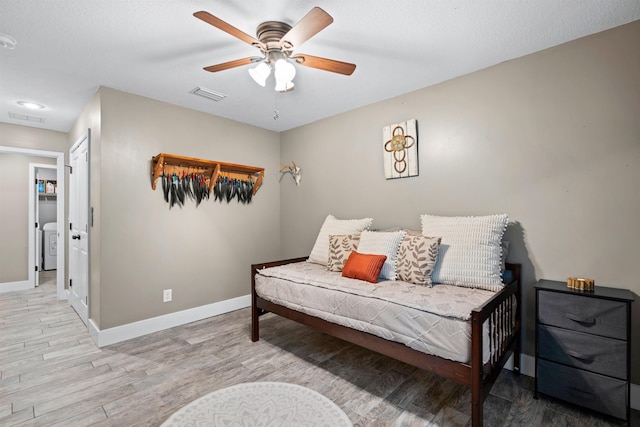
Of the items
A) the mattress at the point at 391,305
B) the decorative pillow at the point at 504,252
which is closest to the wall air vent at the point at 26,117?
the mattress at the point at 391,305

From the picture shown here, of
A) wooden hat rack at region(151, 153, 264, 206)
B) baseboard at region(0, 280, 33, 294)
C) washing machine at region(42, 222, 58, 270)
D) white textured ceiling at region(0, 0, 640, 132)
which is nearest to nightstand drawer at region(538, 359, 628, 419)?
white textured ceiling at region(0, 0, 640, 132)

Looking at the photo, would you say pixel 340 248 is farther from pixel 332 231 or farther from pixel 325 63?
pixel 325 63

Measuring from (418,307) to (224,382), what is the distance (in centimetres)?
151

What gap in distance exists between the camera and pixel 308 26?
1548mm

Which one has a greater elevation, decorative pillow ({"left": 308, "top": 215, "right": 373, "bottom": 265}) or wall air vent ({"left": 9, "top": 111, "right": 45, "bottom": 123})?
wall air vent ({"left": 9, "top": 111, "right": 45, "bottom": 123})

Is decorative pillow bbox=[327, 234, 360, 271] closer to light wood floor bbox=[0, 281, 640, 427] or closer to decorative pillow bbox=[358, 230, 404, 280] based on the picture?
decorative pillow bbox=[358, 230, 404, 280]

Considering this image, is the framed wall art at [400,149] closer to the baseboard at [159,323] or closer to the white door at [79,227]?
the baseboard at [159,323]

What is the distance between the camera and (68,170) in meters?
4.15

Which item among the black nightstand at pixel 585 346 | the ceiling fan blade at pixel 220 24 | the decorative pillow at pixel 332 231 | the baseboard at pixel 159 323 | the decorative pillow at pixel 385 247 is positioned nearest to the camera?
the ceiling fan blade at pixel 220 24

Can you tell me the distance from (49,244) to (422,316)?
7.70 m

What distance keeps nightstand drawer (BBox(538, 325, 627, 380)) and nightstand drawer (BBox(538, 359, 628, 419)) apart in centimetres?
4

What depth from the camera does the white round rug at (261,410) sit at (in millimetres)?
1433

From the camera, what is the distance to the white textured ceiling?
68.4 inches

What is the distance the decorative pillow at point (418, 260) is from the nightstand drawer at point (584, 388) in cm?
88
